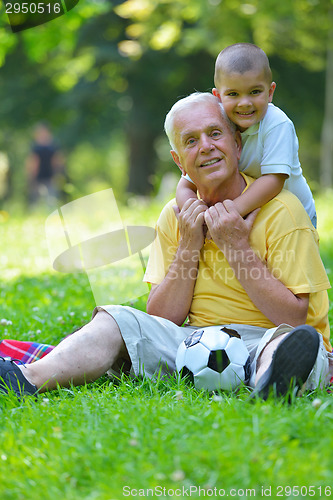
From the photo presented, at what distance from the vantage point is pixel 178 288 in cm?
362

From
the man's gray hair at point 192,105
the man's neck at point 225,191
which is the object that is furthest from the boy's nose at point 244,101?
the man's neck at point 225,191

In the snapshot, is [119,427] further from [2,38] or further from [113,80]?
[113,80]

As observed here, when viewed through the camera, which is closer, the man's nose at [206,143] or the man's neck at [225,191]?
the man's nose at [206,143]

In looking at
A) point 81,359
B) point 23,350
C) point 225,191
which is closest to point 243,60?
point 225,191

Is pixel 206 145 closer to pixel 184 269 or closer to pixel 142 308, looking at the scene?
pixel 184 269

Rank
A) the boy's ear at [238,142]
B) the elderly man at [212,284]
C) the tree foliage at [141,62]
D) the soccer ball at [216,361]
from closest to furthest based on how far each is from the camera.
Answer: the soccer ball at [216,361] → the elderly man at [212,284] → the boy's ear at [238,142] → the tree foliage at [141,62]

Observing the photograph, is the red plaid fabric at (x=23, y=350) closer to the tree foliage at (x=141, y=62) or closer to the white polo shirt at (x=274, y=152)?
the white polo shirt at (x=274, y=152)

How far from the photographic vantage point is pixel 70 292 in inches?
232

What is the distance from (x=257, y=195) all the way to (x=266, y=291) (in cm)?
52

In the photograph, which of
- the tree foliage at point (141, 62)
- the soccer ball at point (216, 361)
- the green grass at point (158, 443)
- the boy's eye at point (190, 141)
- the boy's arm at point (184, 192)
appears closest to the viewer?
the green grass at point (158, 443)

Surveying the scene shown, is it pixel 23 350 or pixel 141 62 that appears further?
pixel 141 62

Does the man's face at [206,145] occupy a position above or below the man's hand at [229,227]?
above

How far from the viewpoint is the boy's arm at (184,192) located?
3773mm

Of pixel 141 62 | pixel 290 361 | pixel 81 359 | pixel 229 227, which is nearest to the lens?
pixel 290 361
